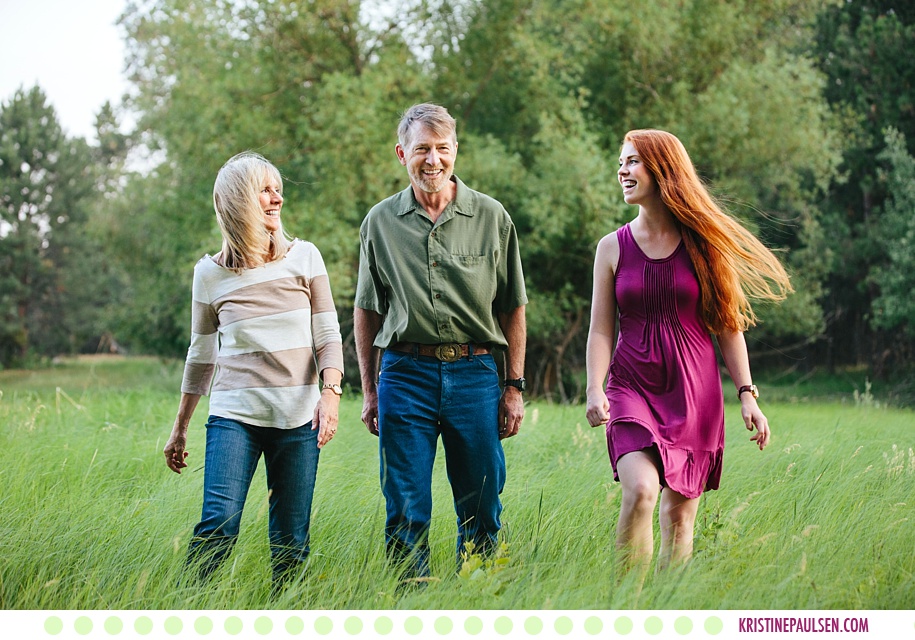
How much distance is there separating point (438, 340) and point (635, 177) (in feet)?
3.21

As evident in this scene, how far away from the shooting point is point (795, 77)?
20.0 metres

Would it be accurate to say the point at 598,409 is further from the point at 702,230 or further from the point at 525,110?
the point at 525,110

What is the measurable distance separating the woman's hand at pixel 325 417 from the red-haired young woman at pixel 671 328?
937 mm

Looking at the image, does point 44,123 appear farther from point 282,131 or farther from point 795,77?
point 795,77

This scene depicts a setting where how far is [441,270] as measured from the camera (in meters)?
3.44

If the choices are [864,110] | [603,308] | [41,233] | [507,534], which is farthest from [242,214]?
[41,233]

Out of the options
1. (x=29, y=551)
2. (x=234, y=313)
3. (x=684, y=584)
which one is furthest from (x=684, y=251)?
(x=29, y=551)

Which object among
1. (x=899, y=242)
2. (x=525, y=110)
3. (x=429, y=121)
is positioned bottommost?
(x=429, y=121)

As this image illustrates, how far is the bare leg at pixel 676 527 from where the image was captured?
3287 mm

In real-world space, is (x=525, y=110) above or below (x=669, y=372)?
above

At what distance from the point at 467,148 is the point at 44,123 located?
941 inches

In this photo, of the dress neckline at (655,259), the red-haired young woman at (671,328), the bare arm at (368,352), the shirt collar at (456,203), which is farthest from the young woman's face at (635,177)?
the bare arm at (368,352)

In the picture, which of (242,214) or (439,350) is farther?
(439,350)
